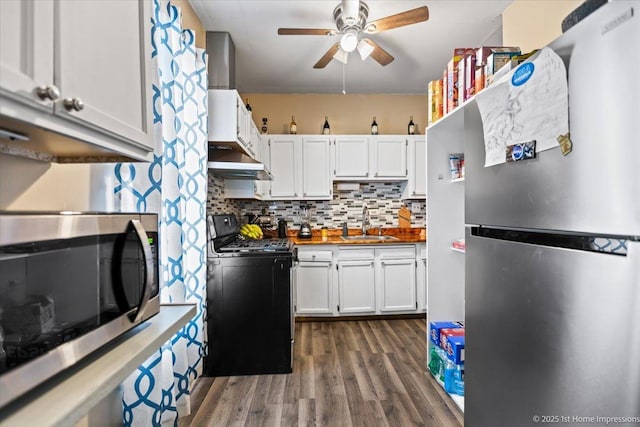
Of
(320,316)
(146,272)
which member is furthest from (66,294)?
(320,316)

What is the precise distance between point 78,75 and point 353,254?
3.10 metres

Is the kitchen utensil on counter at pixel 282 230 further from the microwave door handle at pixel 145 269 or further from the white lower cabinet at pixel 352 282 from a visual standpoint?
the microwave door handle at pixel 145 269

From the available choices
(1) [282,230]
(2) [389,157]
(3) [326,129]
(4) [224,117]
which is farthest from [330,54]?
(1) [282,230]

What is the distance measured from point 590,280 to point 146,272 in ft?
4.00

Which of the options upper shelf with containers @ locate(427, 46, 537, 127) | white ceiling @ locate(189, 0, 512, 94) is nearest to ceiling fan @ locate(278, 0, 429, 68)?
→ white ceiling @ locate(189, 0, 512, 94)

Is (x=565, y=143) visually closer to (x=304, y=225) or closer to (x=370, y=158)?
(x=370, y=158)

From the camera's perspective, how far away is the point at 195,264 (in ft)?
7.18

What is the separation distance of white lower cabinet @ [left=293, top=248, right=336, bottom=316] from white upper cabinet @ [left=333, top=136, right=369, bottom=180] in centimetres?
98

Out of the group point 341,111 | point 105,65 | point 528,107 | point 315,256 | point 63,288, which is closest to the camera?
point 63,288

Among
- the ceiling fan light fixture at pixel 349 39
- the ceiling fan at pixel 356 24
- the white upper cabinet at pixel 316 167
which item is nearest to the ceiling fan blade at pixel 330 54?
the ceiling fan at pixel 356 24

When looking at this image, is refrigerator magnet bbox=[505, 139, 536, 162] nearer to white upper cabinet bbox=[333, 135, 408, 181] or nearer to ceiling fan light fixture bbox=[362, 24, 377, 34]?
ceiling fan light fixture bbox=[362, 24, 377, 34]

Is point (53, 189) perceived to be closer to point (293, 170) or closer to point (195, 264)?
point (195, 264)

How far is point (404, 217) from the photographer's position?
13.9ft

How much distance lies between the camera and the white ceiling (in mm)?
2432
